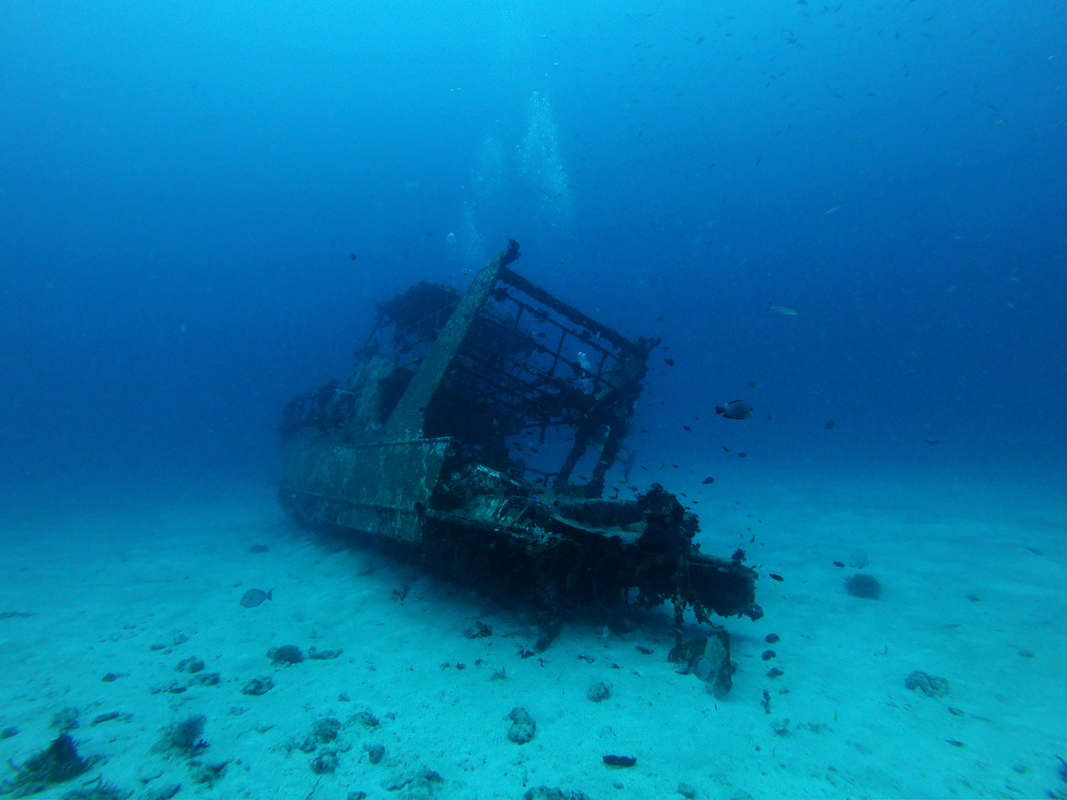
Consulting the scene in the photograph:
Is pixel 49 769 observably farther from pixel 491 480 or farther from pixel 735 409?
pixel 735 409

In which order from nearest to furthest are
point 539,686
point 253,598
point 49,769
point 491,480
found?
1. point 49,769
2. point 539,686
3. point 491,480
4. point 253,598

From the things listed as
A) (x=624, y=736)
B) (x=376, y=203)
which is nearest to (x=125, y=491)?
(x=624, y=736)

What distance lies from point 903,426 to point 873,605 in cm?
11866

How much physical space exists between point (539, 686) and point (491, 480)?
2.29 m

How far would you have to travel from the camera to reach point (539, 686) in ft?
14.7

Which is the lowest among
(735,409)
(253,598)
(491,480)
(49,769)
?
(49,769)

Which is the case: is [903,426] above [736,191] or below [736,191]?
below

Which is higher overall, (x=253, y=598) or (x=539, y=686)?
(x=539, y=686)

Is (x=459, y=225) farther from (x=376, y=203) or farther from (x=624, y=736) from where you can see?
(x=624, y=736)

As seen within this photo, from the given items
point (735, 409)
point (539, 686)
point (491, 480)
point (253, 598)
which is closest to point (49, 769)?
point (253, 598)

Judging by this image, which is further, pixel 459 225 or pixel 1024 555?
pixel 459 225

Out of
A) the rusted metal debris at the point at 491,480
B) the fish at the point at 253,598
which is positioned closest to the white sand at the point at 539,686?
the fish at the point at 253,598

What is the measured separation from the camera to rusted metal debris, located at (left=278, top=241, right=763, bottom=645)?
16.6ft

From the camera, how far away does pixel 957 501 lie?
17.7m
